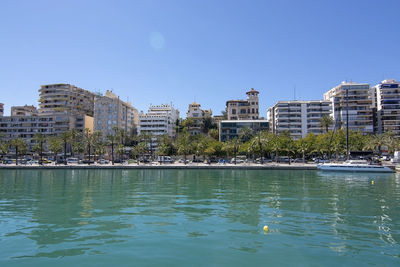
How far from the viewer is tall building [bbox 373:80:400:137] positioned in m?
134

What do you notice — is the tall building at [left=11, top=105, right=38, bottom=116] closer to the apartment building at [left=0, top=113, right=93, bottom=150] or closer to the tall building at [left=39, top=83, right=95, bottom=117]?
the tall building at [left=39, top=83, right=95, bottom=117]

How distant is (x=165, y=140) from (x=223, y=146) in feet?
91.4

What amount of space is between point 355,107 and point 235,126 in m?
54.8

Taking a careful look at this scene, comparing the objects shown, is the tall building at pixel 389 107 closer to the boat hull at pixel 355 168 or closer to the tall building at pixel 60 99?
the boat hull at pixel 355 168

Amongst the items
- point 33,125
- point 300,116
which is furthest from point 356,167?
point 33,125

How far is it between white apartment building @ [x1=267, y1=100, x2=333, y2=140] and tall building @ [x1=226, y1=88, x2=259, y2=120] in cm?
1318

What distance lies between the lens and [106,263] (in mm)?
13086

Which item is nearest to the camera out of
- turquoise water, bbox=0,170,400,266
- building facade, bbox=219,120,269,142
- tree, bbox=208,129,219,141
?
turquoise water, bbox=0,170,400,266

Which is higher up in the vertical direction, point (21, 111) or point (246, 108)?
point (246, 108)

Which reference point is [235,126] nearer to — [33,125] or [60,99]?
[60,99]

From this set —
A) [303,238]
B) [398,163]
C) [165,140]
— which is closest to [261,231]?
[303,238]

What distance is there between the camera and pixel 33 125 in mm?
134250

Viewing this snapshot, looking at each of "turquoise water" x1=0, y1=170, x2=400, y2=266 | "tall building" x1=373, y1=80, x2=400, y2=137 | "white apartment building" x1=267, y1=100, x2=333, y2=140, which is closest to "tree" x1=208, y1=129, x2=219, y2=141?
"white apartment building" x1=267, y1=100, x2=333, y2=140

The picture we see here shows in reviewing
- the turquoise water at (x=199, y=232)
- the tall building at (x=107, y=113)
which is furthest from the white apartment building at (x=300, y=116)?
the turquoise water at (x=199, y=232)
